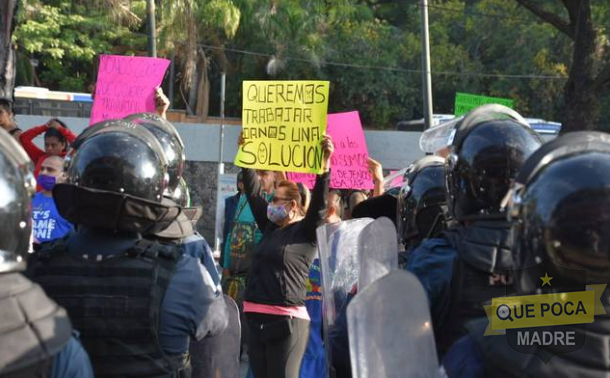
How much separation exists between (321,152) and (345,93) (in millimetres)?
27797

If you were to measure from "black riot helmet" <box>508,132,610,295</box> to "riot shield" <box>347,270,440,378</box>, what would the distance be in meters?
0.35

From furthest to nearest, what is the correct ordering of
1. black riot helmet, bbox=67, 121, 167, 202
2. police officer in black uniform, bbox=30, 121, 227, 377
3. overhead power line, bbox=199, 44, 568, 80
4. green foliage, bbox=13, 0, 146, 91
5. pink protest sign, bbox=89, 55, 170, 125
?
overhead power line, bbox=199, 44, 568, 80, green foliage, bbox=13, 0, 146, 91, pink protest sign, bbox=89, 55, 170, 125, black riot helmet, bbox=67, 121, 167, 202, police officer in black uniform, bbox=30, 121, 227, 377

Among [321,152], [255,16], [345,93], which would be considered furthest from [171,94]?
[321,152]

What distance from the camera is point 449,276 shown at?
118 inches

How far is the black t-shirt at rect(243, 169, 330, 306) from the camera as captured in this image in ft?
18.6

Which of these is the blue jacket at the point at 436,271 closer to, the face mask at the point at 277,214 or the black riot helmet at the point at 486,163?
the black riot helmet at the point at 486,163

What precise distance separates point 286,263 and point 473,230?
268 centimetres

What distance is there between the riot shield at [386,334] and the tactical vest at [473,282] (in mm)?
972

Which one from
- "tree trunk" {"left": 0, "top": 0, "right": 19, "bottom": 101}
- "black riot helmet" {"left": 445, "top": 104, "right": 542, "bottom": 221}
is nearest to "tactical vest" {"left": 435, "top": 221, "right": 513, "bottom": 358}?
"black riot helmet" {"left": 445, "top": 104, "right": 542, "bottom": 221}

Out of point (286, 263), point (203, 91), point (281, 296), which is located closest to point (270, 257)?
point (286, 263)

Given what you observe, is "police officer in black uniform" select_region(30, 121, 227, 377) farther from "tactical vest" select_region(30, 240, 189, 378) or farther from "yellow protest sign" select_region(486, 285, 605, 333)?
"yellow protest sign" select_region(486, 285, 605, 333)

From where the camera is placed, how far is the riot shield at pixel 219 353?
373cm

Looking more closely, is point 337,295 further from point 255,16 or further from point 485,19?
point 485,19

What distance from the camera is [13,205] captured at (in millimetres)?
2244
